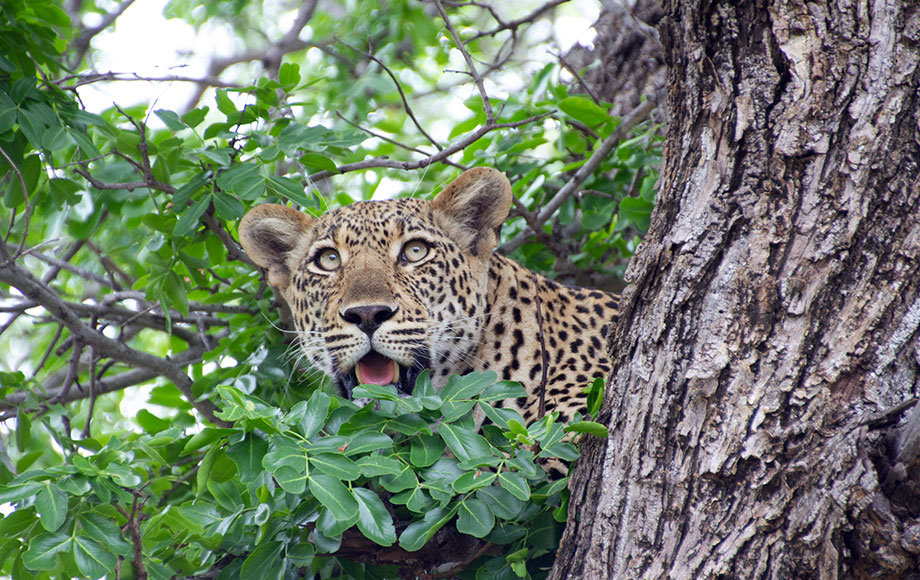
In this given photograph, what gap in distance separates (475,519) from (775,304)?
4.34 feet

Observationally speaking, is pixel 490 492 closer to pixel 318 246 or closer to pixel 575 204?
pixel 318 246

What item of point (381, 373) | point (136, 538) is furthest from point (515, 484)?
point (381, 373)

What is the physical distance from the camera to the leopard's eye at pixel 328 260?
5480 millimetres

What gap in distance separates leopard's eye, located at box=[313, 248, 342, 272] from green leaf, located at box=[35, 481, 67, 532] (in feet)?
7.72

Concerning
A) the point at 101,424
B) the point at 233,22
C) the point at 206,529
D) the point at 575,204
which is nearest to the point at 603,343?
the point at 575,204

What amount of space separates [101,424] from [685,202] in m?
7.92

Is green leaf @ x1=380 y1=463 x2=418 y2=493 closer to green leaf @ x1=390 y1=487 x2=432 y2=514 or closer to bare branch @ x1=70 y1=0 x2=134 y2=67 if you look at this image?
green leaf @ x1=390 y1=487 x2=432 y2=514

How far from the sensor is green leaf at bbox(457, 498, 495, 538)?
324cm

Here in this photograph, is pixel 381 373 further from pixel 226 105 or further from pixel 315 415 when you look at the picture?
pixel 226 105

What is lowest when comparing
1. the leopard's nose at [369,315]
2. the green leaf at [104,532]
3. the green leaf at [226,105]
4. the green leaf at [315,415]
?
the green leaf at [104,532]

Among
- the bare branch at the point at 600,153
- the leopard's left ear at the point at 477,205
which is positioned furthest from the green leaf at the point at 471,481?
the bare branch at the point at 600,153

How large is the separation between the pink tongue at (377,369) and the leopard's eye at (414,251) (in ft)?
2.50

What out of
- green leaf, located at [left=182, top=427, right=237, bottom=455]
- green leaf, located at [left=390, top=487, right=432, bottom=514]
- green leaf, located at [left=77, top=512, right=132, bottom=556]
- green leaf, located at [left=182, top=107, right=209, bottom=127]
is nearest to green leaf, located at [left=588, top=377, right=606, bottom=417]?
green leaf, located at [left=390, top=487, right=432, bottom=514]

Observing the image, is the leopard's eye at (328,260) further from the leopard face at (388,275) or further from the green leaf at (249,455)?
the green leaf at (249,455)
